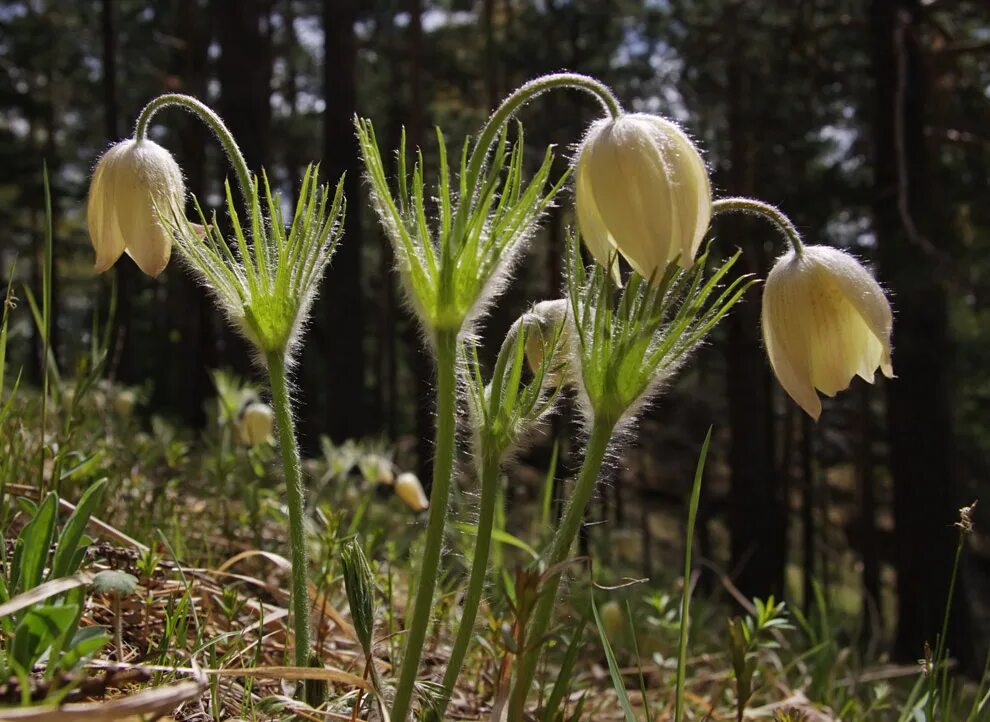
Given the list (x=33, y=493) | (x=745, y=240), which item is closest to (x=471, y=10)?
(x=745, y=240)

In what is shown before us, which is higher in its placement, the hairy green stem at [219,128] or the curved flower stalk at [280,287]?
the hairy green stem at [219,128]

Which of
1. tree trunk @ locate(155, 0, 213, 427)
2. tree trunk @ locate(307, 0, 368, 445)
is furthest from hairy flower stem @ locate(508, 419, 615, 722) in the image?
tree trunk @ locate(307, 0, 368, 445)

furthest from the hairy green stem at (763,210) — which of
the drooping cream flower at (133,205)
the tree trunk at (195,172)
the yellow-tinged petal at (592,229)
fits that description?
the tree trunk at (195,172)

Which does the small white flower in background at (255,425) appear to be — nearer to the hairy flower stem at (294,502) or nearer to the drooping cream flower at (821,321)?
the hairy flower stem at (294,502)

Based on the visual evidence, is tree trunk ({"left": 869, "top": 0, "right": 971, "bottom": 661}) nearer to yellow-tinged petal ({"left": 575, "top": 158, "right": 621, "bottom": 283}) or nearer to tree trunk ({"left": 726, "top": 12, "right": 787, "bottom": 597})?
tree trunk ({"left": 726, "top": 12, "right": 787, "bottom": 597})

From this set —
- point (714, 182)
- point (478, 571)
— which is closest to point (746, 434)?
point (714, 182)

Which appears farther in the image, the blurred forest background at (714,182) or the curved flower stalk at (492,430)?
the blurred forest background at (714,182)

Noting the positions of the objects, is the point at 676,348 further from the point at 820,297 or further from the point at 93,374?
the point at 93,374
